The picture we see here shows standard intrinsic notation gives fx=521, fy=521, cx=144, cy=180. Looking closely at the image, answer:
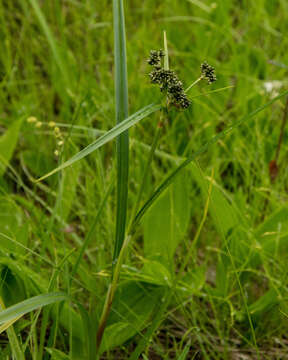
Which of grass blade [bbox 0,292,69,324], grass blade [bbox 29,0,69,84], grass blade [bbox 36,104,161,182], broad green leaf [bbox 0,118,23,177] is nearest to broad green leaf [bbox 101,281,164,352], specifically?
grass blade [bbox 0,292,69,324]

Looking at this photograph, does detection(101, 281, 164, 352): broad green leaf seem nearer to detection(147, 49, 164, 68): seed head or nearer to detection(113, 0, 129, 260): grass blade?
detection(113, 0, 129, 260): grass blade

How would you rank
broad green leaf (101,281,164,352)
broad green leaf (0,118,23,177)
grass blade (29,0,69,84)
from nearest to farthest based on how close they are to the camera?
broad green leaf (101,281,164,352)
broad green leaf (0,118,23,177)
grass blade (29,0,69,84)

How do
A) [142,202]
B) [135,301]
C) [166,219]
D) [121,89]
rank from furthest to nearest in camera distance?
1. [142,202]
2. [166,219]
3. [135,301]
4. [121,89]

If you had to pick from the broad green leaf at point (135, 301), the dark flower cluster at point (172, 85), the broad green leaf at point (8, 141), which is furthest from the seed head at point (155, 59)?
the broad green leaf at point (8, 141)

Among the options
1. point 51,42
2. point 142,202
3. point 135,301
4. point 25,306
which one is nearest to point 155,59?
point 25,306

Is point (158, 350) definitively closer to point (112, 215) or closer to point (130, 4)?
point (112, 215)

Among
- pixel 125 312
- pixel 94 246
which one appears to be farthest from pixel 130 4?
pixel 125 312

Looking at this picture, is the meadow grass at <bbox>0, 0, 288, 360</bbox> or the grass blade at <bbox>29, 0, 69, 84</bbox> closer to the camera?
the meadow grass at <bbox>0, 0, 288, 360</bbox>

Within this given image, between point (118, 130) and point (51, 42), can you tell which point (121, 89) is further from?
point (51, 42)
